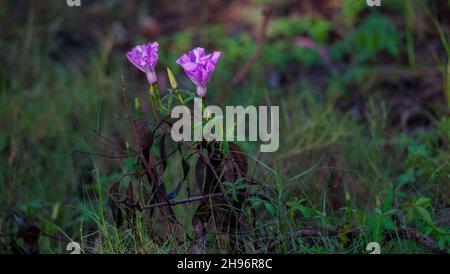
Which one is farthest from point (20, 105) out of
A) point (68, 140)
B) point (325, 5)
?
point (325, 5)

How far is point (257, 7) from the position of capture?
16.9 ft

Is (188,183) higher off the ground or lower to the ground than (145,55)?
lower

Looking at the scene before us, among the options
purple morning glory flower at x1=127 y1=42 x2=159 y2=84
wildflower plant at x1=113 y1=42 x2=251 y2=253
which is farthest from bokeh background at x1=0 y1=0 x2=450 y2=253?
purple morning glory flower at x1=127 y1=42 x2=159 y2=84

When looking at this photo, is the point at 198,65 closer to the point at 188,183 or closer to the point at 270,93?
the point at 188,183

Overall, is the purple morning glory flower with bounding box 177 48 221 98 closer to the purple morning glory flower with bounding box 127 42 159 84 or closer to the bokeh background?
the purple morning glory flower with bounding box 127 42 159 84

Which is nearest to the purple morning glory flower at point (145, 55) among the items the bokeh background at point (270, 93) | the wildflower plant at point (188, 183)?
the wildflower plant at point (188, 183)

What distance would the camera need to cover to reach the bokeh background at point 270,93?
9.99 feet

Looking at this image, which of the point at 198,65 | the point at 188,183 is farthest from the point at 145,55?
the point at 188,183

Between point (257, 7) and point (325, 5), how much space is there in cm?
46

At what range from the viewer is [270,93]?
435 centimetres

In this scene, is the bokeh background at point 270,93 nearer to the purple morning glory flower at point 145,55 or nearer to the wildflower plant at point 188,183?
the wildflower plant at point 188,183

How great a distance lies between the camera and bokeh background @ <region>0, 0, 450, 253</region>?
9.99 feet
